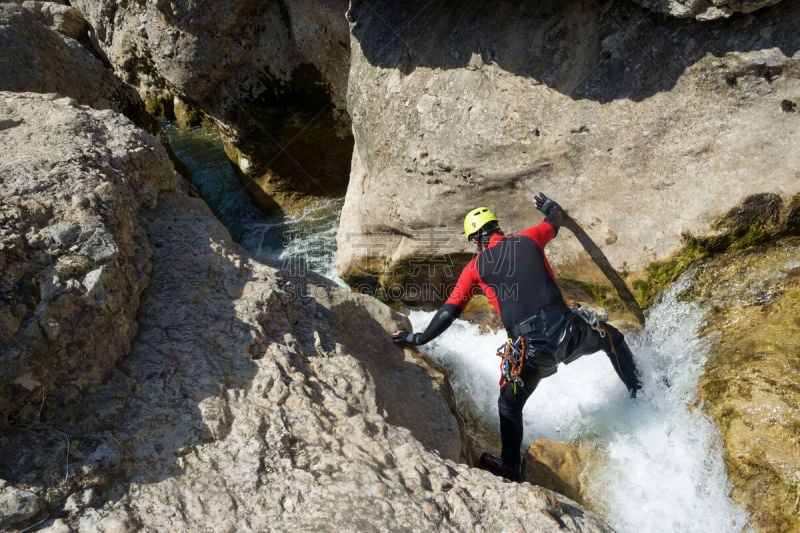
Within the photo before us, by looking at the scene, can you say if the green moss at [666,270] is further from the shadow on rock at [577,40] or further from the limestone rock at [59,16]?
the limestone rock at [59,16]

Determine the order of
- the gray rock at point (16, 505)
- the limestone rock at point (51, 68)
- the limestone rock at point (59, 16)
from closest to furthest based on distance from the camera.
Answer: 1. the gray rock at point (16, 505)
2. the limestone rock at point (51, 68)
3. the limestone rock at point (59, 16)

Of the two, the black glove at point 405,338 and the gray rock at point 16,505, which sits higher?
the black glove at point 405,338

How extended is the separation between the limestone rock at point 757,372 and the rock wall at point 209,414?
1.59 meters

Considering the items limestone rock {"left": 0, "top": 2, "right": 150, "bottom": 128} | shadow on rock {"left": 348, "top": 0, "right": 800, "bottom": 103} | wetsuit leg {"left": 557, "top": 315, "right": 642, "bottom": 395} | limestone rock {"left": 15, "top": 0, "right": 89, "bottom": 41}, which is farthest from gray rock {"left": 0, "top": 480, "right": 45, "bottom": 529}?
limestone rock {"left": 15, "top": 0, "right": 89, "bottom": 41}

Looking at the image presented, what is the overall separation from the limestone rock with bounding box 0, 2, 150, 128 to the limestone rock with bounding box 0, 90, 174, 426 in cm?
310

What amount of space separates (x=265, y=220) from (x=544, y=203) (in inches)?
250

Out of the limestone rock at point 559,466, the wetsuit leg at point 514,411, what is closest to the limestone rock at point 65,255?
the wetsuit leg at point 514,411

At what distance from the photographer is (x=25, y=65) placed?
6.68 m

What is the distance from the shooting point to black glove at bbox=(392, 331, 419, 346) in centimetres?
466

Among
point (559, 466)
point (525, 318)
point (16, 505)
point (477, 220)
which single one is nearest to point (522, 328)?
point (525, 318)

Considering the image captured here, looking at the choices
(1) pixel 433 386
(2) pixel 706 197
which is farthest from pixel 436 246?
(2) pixel 706 197

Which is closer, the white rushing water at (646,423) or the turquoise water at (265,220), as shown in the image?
the white rushing water at (646,423)

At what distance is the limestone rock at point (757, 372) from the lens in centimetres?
352

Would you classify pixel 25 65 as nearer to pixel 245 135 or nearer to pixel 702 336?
pixel 245 135
